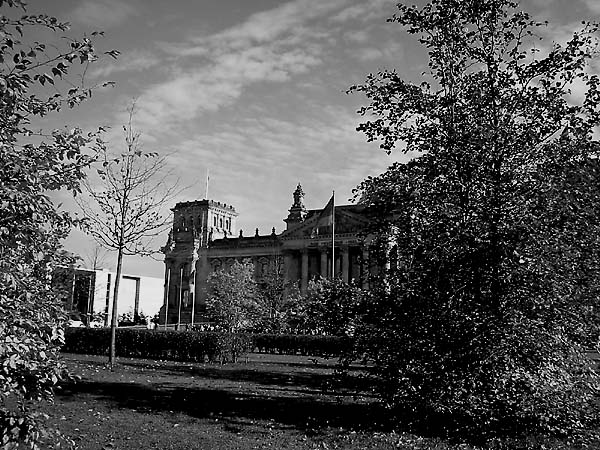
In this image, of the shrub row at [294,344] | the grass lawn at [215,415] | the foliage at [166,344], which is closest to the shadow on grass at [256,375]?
the grass lawn at [215,415]

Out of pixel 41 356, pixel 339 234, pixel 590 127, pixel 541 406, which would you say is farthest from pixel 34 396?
pixel 339 234

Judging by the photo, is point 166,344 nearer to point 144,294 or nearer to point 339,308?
point 339,308

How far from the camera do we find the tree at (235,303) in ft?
182

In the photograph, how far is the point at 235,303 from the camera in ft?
191

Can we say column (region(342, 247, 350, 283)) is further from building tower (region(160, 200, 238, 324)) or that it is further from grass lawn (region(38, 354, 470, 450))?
grass lawn (region(38, 354, 470, 450))

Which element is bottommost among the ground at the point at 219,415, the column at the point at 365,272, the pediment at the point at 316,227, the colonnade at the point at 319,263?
the ground at the point at 219,415

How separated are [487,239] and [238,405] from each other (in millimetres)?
6809

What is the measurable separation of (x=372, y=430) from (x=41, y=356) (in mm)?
7746

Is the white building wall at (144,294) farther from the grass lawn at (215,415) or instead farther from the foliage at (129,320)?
the grass lawn at (215,415)

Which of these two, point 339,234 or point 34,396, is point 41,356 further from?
point 339,234

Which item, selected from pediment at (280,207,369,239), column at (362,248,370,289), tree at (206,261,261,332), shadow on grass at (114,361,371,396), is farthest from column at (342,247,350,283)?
column at (362,248,370,289)

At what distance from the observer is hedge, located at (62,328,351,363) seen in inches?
1029

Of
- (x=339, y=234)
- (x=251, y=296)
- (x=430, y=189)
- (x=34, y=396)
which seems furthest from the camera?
(x=339, y=234)

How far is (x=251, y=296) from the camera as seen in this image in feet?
205
